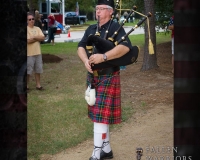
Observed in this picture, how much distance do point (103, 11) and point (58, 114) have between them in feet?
9.45

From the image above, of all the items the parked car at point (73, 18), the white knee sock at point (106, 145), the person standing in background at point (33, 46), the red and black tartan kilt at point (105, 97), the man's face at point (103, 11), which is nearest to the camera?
the man's face at point (103, 11)

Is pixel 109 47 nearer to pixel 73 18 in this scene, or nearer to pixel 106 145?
pixel 106 145

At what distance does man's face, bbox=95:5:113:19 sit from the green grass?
5.77 feet

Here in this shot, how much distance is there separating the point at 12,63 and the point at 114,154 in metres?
2.66

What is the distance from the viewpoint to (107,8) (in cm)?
418

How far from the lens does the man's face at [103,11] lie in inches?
165

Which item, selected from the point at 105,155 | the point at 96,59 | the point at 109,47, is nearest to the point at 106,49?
the point at 109,47

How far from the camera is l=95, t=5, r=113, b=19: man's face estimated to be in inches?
165

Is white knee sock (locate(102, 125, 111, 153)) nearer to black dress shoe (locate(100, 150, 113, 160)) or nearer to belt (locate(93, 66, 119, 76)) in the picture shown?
black dress shoe (locate(100, 150, 113, 160))

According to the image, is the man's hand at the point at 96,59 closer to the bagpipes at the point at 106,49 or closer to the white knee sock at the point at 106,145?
the bagpipes at the point at 106,49

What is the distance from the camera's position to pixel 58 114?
6.71 metres

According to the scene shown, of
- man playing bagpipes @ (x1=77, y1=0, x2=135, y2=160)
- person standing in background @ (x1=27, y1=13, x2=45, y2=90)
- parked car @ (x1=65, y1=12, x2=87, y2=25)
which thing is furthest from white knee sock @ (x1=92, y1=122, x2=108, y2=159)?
parked car @ (x1=65, y1=12, x2=87, y2=25)

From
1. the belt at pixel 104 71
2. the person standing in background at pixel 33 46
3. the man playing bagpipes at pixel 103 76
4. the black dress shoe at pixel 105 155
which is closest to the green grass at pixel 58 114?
the person standing in background at pixel 33 46

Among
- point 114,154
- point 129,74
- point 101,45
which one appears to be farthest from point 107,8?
point 129,74
